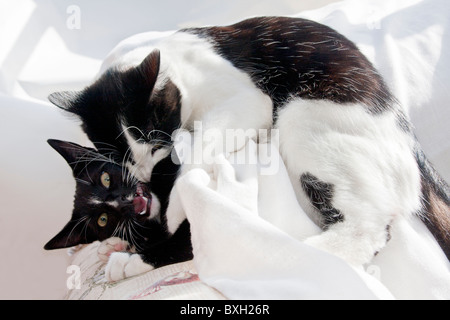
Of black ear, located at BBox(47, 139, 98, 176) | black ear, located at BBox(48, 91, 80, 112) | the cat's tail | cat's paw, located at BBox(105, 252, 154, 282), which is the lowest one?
the cat's tail

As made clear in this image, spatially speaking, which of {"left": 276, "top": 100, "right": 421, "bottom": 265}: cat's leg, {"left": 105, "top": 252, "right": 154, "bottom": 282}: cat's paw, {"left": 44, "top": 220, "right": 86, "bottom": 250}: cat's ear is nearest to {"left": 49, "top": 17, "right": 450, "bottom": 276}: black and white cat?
{"left": 276, "top": 100, "right": 421, "bottom": 265}: cat's leg

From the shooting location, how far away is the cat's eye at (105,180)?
3.85 feet

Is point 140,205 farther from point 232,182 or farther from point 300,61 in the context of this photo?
point 300,61

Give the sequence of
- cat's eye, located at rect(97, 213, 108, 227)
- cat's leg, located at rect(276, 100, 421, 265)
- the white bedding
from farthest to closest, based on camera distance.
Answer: cat's eye, located at rect(97, 213, 108, 227), cat's leg, located at rect(276, 100, 421, 265), the white bedding

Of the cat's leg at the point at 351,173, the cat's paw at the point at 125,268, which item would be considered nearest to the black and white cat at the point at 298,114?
the cat's leg at the point at 351,173

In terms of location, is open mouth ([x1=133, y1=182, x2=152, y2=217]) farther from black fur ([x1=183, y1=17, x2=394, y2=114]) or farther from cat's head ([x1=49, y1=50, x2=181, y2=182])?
black fur ([x1=183, y1=17, x2=394, y2=114])

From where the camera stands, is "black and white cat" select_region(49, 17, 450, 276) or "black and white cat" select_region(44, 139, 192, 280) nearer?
"black and white cat" select_region(49, 17, 450, 276)

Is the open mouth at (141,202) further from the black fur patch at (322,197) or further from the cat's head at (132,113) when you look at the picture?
the black fur patch at (322,197)

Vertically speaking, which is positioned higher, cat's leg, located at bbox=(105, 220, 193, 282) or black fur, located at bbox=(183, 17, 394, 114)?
black fur, located at bbox=(183, 17, 394, 114)

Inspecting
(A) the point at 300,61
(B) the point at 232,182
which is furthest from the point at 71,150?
(A) the point at 300,61

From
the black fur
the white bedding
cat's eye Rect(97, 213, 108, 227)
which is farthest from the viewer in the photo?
cat's eye Rect(97, 213, 108, 227)

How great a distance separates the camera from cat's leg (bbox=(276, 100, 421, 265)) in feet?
2.91

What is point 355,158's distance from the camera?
0.94 meters

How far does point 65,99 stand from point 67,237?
15.1 inches
